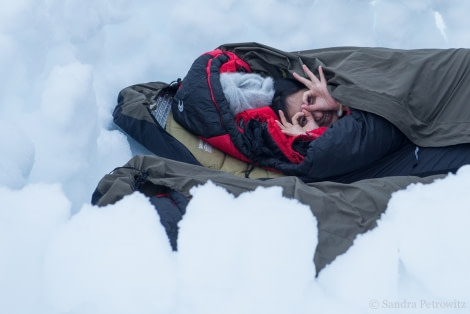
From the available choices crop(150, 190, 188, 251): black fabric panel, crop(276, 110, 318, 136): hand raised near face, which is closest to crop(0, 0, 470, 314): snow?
crop(150, 190, 188, 251): black fabric panel

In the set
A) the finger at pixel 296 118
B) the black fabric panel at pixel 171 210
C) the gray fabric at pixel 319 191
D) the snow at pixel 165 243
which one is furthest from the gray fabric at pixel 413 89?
the black fabric panel at pixel 171 210

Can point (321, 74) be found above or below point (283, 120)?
above

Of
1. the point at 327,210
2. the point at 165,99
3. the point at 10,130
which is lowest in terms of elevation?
the point at 327,210

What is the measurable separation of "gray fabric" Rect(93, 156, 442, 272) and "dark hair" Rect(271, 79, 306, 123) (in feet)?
1.38

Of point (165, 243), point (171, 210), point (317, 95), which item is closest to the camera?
point (165, 243)

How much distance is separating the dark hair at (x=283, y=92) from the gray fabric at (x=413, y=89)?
10 cm

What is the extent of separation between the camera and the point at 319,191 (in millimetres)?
1210

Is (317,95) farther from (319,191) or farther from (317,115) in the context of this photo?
(319,191)

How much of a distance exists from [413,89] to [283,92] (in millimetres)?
384

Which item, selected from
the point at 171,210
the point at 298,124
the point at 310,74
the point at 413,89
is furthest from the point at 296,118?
the point at 171,210

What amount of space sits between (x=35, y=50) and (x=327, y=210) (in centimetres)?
82

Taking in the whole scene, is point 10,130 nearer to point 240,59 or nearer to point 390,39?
point 240,59

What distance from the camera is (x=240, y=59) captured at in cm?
168

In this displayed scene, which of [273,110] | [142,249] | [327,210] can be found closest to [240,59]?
[273,110]
